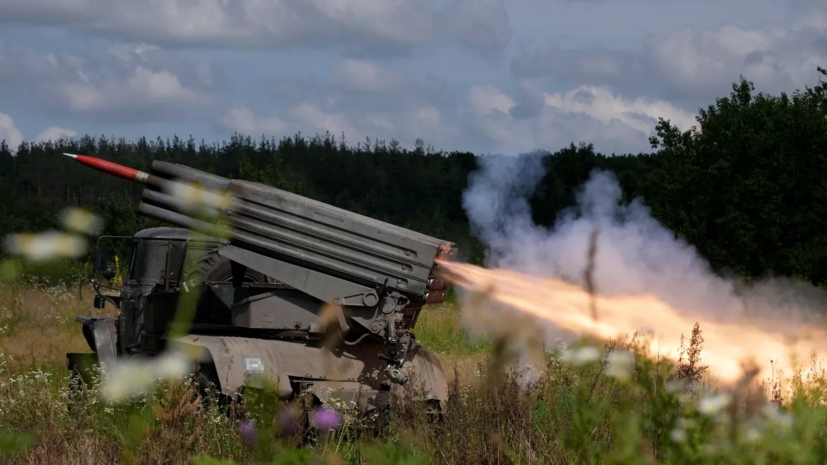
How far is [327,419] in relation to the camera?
9.03 metres

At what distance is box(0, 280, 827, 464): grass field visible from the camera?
12.8 feet

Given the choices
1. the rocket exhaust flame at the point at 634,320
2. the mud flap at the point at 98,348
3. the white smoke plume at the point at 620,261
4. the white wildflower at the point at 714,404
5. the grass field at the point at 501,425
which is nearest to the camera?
the grass field at the point at 501,425

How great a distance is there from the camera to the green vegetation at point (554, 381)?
4.23m

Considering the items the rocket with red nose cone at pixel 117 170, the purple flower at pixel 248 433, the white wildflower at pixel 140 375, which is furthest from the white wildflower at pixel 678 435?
the rocket with red nose cone at pixel 117 170

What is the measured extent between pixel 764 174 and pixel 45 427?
79.6 ft

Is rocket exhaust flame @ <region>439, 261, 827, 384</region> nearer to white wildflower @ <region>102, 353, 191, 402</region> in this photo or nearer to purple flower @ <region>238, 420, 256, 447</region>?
white wildflower @ <region>102, 353, 191, 402</region>

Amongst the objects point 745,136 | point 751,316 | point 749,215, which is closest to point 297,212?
point 751,316

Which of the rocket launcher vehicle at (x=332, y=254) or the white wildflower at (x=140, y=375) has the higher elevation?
the rocket launcher vehicle at (x=332, y=254)

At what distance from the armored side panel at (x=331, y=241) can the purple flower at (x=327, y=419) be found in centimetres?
134

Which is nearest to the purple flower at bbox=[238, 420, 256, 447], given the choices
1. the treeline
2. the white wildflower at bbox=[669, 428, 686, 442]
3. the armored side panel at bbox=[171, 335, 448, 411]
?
the armored side panel at bbox=[171, 335, 448, 411]

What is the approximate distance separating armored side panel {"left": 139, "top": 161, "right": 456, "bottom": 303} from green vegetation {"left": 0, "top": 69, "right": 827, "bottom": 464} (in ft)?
4.17

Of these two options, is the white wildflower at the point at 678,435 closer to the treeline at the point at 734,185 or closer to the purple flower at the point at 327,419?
the purple flower at the point at 327,419

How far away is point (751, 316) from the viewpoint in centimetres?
1166

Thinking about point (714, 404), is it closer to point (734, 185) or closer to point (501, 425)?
point (501, 425)
